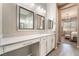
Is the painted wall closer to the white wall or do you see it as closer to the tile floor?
the tile floor

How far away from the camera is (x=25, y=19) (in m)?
2.86

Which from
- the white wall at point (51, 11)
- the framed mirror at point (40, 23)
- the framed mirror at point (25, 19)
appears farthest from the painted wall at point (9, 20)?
the white wall at point (51, 11)

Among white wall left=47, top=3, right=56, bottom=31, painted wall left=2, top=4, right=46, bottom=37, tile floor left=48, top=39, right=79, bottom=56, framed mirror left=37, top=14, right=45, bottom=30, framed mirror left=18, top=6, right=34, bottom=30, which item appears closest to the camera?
painted wall left=2, top=4, right=46, bottom=37

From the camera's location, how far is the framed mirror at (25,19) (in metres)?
2.63

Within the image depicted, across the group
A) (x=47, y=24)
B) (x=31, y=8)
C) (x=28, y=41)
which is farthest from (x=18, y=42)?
(x=47, y=24)

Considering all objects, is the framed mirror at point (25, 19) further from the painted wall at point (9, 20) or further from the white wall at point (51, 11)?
the white wall at point (51, 11)

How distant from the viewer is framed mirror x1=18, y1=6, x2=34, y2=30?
2.63m

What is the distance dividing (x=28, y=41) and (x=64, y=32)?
6544mm

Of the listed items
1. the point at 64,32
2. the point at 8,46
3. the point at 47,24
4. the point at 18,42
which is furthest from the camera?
the point at 64,32

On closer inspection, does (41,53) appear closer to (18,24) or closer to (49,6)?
(18,24)

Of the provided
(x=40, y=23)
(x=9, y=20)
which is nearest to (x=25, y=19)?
(x=9, y=20)

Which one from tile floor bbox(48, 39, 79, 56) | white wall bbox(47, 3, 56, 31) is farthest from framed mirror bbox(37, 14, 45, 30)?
tile floor bbox(48, 39, 79, 56)

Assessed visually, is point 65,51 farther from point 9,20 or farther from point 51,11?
point 9,20

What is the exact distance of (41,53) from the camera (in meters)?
3.10
